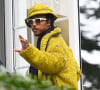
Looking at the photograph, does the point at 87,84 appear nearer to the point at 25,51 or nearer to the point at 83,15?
the point at 83,15

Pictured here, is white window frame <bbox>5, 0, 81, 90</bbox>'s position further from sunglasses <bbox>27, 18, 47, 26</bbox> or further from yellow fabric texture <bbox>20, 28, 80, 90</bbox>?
yellow fabric texture <bbox>20, 28, 80, 90</bbox>

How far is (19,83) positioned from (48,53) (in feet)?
6.06

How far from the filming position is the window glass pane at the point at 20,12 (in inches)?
209

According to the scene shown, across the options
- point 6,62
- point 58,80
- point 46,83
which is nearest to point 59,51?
point 58,80

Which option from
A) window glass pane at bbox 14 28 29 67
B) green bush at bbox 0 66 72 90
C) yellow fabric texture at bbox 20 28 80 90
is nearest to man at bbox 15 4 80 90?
yellow fabric texture at bbox 20 28 80 90

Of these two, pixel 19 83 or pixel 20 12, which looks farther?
pixel 20 12

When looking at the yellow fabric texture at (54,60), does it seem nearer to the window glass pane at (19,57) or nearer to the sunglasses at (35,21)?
the sunglasses at (35,21)

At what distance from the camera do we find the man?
2430 millimetres

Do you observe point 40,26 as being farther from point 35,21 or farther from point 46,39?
point 46,39

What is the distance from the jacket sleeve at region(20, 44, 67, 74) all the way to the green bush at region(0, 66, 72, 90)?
1.68 m

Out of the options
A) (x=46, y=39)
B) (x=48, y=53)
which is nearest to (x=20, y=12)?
(x=46, y=39)

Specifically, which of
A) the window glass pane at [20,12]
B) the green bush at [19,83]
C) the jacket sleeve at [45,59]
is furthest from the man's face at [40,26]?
the window glass pane at [20,12]

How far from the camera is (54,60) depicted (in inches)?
98.0

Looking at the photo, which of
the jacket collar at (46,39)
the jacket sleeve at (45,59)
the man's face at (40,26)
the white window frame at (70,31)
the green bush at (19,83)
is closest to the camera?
the green bush at (19,83)
